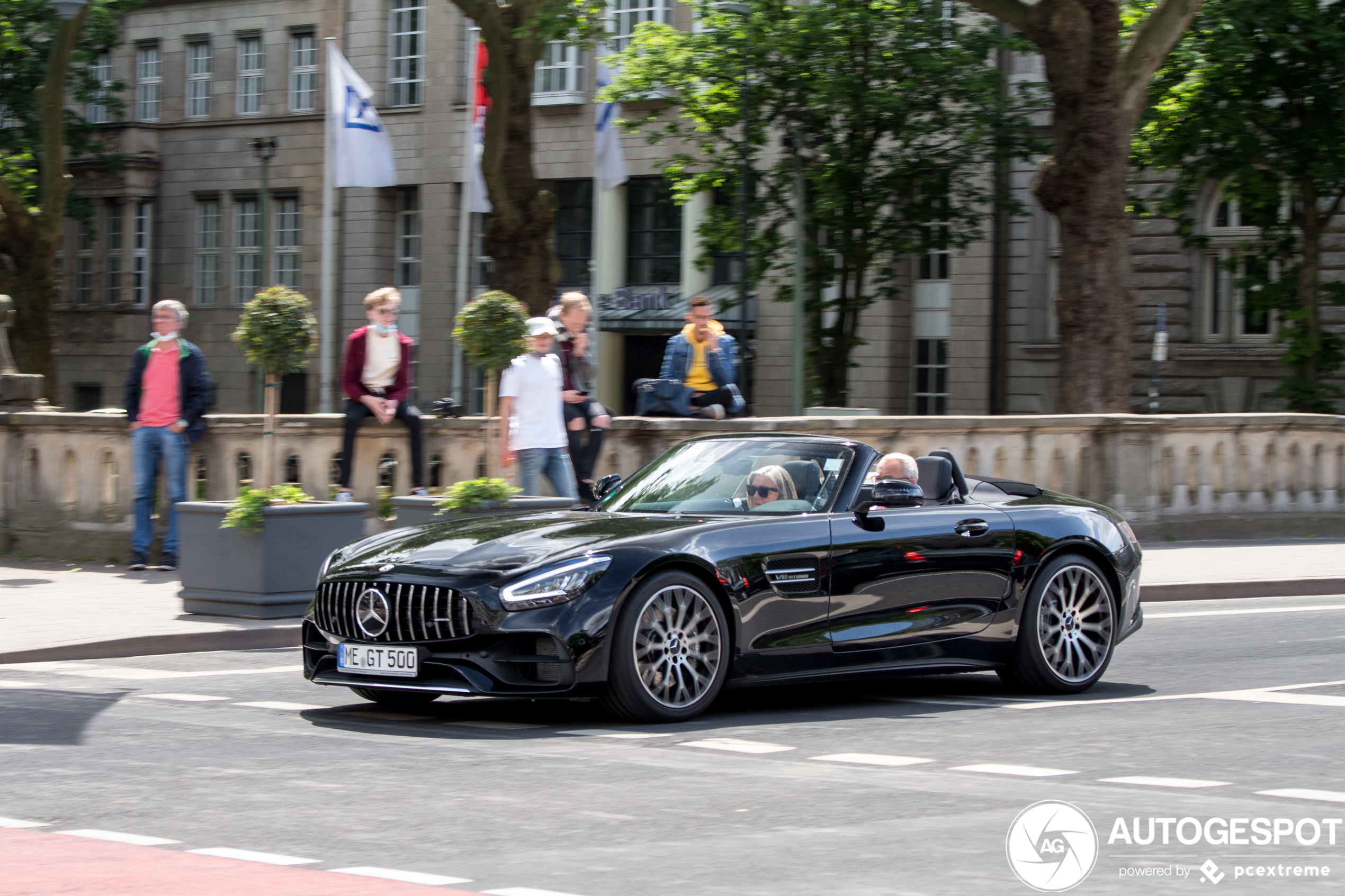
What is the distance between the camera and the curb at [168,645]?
36.0 ft

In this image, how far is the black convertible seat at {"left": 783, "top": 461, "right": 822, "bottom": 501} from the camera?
912 centimetres

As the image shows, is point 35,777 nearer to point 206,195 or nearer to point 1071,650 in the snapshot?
point 1071,650

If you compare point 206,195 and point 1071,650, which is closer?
point 1071,650

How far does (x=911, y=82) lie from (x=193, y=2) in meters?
25.2

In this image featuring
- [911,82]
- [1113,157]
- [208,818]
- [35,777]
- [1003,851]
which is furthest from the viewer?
[911,82]

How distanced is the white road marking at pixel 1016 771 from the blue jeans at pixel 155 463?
9.11 m

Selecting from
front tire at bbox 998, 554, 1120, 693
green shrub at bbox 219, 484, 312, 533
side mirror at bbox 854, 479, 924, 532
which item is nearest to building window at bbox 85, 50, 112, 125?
green shrub at bbox 219, 484, 312, 533

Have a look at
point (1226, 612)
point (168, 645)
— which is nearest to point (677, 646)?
point (168, 645)

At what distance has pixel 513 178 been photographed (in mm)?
21797

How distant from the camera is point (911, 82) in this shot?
96.6ft

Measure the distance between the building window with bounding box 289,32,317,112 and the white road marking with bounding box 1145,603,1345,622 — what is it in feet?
115

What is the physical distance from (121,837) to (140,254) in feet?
149

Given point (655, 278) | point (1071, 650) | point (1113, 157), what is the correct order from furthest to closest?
point (655, 278)
point (1113, 157)
point (1071, 650)

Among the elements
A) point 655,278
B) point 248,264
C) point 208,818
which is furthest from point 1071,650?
point 248,264
